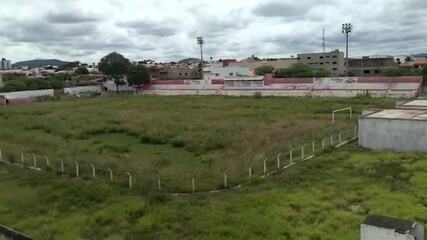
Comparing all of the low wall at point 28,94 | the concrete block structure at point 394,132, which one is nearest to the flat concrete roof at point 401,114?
the concrete block structure at point 394,132

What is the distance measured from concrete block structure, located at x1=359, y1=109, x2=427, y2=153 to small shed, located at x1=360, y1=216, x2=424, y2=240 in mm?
13275

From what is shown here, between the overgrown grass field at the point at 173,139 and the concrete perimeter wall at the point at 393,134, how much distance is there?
2.77m

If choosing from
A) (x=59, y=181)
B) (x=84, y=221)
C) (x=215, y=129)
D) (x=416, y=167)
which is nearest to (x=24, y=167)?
(x=59, y=181)

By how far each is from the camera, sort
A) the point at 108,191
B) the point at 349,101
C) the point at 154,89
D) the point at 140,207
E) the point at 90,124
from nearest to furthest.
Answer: the point at 140,207, the point at 108,191, the point at 90,124, the point at 349,101, the point at 154,89

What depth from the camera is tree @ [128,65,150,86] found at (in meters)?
64.6

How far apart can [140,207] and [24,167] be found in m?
A: 7.44

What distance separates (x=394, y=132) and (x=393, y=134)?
89 millimetres

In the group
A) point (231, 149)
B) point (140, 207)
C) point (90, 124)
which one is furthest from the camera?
point (90, 124)

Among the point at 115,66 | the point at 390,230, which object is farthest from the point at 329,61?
the point at 390,230

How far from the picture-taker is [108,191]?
12.9 metres

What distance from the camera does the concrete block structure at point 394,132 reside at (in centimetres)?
1683

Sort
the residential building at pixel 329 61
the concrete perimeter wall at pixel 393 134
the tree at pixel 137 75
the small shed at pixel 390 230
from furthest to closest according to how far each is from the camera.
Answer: the residential building at pixel 329 61 → the tree at pixel 137 75 → the concrete perimeter wall at pixel 393 134 → the small shed at pixel 390 230

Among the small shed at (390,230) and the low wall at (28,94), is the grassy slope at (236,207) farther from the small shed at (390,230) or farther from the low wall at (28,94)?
the low wall at (28,94)

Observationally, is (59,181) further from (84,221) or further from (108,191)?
(84,221)
